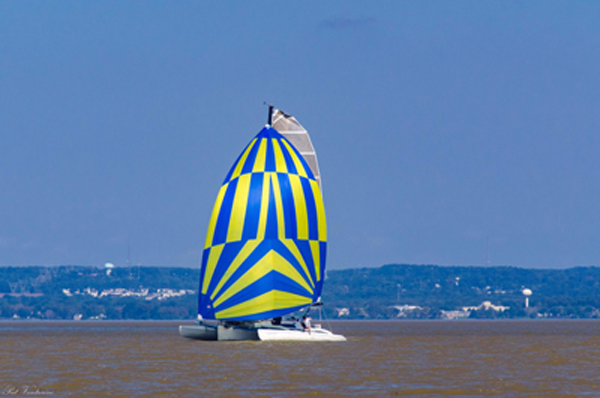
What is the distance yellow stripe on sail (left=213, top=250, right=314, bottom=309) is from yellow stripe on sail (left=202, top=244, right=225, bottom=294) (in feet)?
7.55

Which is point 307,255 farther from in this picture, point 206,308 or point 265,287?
point 206,308

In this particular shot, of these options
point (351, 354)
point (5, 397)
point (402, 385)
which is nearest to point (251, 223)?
point (351, 354)

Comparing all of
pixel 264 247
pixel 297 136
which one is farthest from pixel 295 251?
pixel 297 136

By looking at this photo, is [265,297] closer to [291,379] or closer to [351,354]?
[351,354]

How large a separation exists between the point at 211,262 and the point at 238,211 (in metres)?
4.12

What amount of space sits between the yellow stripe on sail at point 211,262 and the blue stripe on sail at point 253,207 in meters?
2.26

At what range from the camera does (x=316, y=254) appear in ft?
234

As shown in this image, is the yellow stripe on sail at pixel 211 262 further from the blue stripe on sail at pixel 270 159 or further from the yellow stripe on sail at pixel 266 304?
the blue stripe on sail at pixel 270 159

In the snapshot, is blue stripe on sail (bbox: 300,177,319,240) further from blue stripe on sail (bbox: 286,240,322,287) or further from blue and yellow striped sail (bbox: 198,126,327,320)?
blue stripe on sail (bbox: 286,240,322,287)

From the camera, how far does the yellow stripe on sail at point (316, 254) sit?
7069cm

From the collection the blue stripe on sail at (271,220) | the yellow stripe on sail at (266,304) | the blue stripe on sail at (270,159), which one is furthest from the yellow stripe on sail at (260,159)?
the yellow stripe on sail at (266,304)

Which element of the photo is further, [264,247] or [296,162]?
[296,162]

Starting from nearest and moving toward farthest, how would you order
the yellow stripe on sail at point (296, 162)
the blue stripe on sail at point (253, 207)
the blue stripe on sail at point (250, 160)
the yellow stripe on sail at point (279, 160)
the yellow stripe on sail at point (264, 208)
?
the yellow stripe on sail at point (264, 208) → the blue stripe on sail at point (253, 207) → the yellow stripe on sail at point (279, 160) → the blue stripe on sail at point (250, 160) → the yellow stripe on sail at point (296, 162)

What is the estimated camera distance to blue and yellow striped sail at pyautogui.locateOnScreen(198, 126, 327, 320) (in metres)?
67.8
